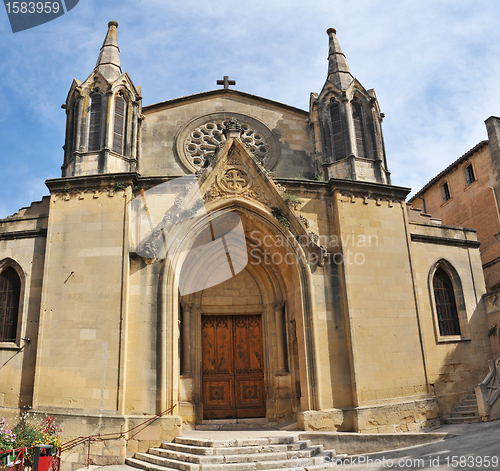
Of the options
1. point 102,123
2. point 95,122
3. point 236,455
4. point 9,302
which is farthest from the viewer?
point 95,122

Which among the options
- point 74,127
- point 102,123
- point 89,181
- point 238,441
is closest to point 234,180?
point 89,181

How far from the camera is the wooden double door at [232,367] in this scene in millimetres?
13500

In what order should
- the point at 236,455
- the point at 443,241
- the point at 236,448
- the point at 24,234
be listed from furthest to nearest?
the point at 443,241
the point at 24,234
the point at 236,448
the point at 236,455

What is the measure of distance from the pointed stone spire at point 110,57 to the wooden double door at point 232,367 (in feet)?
26.9

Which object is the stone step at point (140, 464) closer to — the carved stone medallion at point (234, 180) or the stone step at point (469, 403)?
the carved stone medallion at point (234, 180)

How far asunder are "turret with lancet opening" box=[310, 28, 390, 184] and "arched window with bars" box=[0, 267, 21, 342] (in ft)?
31.7

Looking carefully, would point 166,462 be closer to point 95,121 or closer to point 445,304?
point 445,304

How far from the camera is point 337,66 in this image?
51.9 ft

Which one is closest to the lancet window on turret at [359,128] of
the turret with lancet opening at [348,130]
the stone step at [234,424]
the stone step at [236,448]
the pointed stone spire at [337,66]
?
the turret with lancet opening at [348,130]

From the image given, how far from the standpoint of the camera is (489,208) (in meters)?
21.0

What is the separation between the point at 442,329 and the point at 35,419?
37.7 feet

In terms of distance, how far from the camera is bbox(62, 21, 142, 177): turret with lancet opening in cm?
1347

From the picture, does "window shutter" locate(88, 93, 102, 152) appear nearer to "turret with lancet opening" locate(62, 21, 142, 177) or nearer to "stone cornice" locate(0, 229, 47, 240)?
"turret with lancet opening" locate(62, 21, 142, 177)

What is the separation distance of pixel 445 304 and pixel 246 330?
20.6 feet
